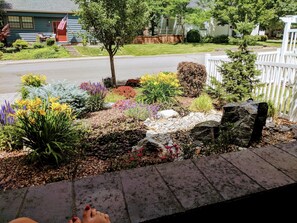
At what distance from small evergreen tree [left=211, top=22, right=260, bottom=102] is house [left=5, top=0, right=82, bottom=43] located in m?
20.2

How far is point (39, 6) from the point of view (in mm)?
22469

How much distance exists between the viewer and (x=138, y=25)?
7.64 m

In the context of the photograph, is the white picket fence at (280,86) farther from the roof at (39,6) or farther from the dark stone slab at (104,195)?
the roof at (39,6)

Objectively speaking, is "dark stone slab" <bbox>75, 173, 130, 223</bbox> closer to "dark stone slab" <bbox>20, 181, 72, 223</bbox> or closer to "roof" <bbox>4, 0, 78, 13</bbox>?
"dark stone slab" <bbox>20, 181, 72, 223</bbox>

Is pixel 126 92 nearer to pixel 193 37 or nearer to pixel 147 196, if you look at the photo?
pixel 147 196

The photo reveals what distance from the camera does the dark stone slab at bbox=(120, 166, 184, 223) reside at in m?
1.51

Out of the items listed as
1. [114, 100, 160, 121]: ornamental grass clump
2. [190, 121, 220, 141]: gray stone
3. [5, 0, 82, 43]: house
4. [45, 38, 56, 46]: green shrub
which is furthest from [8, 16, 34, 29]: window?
[190, 121, 220, 141]: gray stone

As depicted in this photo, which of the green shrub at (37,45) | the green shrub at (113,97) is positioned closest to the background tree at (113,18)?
the green shrub at (113,97)

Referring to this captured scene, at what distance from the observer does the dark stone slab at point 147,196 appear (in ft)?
4.94

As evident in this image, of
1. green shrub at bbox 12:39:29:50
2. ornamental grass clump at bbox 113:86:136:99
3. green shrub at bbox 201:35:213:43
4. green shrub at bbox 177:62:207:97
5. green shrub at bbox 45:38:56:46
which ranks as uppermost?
green shrub at bbox 201:35:213:43

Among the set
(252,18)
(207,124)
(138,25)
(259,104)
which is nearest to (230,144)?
(207,124)

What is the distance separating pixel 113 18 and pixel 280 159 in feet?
20.7

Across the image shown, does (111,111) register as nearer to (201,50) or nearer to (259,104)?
(259,104)

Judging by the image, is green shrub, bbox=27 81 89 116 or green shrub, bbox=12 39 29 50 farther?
green shrub, bbox=12 39 29 50
